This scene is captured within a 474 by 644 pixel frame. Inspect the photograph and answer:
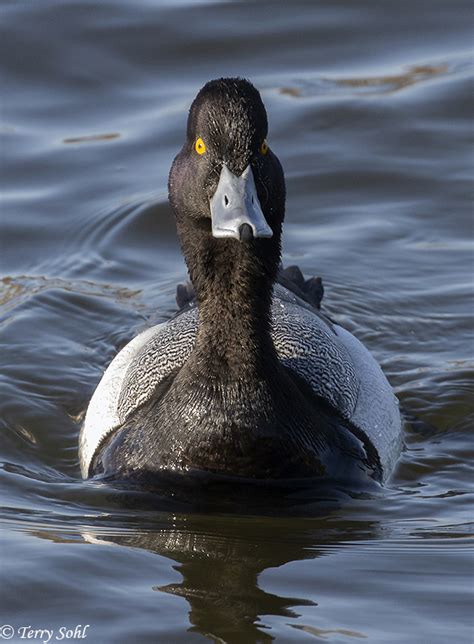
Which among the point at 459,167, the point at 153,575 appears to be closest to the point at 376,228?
the point at 459,167

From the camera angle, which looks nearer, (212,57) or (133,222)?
(133,222)

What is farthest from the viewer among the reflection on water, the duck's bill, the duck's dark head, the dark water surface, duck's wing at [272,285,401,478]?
the reflection on water

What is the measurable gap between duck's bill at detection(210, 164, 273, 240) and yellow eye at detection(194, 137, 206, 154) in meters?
0.20

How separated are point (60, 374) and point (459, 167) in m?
5.57

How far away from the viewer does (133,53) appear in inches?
663

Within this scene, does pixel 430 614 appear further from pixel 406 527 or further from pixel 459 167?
pixel 459 167

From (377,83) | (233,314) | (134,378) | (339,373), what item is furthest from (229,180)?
(377,83)

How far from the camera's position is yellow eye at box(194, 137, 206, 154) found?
25.6 ft

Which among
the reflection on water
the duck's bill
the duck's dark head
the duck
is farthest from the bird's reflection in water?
the reflection on water

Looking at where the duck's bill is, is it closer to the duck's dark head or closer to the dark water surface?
the duck's dark head

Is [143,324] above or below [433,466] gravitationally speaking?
above

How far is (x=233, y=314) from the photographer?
27.0 ft

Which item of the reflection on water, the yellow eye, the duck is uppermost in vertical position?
the reflection on water

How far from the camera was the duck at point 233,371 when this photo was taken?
767 centimetres
